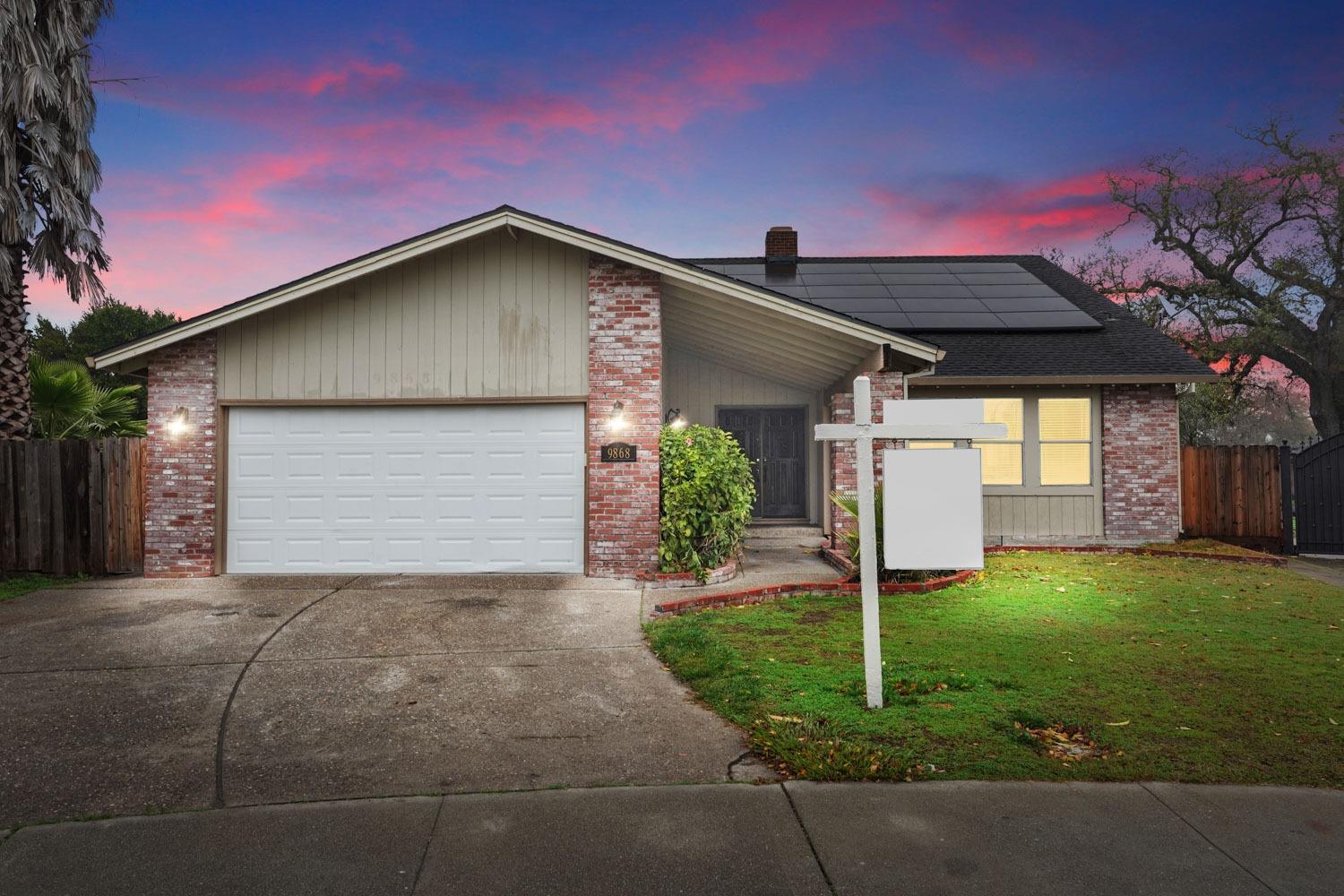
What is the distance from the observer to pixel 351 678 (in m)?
5.34

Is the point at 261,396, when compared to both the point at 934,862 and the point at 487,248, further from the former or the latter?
the point at 934,862

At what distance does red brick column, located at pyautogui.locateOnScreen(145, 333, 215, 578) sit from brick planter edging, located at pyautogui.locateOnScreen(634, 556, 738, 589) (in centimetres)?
580

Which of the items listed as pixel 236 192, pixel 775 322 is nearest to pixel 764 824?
pixel 775 322

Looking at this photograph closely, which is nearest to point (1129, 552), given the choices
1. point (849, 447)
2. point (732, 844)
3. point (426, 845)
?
point (849, 447)

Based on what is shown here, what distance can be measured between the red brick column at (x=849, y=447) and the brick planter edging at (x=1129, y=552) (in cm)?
261

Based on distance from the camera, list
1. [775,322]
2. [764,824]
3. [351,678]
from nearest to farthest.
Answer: [764,824] → [351,678] → [775,322]

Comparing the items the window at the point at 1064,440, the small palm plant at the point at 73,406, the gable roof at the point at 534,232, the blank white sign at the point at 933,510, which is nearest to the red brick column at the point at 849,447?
the gable roof at the point at 534,232

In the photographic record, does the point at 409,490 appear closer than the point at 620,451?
No

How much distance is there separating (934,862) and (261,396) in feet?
31.4

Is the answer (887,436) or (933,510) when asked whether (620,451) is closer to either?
(887,436)

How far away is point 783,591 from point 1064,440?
7.20 m

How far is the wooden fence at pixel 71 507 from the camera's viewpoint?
30.7 ft

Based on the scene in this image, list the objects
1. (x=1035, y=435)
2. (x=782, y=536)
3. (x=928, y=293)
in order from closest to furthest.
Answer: (x=1035, y=435) < (x=782, y=536) < (x=928, y=293)

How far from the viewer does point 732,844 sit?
2.96m
